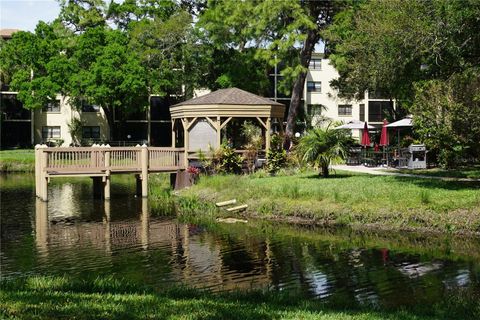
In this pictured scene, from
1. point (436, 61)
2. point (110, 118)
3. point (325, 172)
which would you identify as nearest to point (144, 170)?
point (325, 172)

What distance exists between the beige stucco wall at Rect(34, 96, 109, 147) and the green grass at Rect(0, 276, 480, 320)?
53875mm

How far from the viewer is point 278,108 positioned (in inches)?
1201

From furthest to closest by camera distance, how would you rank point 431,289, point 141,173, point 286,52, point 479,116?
1. point 286,52
2. point 141,173
3. point 479,116
4. point 431,289

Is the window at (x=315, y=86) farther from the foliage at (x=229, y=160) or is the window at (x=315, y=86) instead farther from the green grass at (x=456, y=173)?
the foliage at (x=229, y=160)

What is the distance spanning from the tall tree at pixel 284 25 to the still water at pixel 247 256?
59.6 ft

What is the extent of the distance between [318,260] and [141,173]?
14.3m

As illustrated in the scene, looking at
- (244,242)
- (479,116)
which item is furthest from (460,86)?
(244,242)

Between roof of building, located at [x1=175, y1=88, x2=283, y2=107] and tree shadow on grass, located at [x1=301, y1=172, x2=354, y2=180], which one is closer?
tree shadow on grass, located at [x1=301, y1=172, x2=354, y2=180]

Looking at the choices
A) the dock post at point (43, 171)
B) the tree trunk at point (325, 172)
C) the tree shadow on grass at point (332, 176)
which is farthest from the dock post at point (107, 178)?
the tree trunk at point (325, 172)

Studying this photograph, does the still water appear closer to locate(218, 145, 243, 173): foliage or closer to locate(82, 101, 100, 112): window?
locate(218, 145, 243, 173): foliage

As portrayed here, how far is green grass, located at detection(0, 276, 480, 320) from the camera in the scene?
752 centimetres

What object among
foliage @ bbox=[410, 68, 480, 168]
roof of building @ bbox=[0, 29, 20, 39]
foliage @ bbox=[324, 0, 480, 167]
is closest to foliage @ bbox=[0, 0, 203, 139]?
roof of building @ bbox=[0, 29, 20, 39]

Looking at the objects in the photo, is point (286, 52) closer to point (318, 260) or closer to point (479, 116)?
point (479, 116)

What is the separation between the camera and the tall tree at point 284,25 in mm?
35719
